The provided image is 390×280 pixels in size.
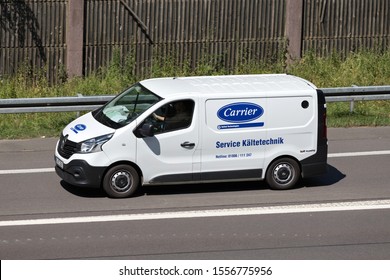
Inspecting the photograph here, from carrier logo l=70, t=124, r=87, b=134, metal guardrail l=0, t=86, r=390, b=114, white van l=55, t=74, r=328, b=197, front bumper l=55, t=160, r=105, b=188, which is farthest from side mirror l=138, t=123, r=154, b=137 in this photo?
metal guardrail l=0, t=86, r=390, b=114

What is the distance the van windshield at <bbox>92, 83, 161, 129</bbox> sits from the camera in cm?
1368

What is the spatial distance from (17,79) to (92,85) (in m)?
1.70

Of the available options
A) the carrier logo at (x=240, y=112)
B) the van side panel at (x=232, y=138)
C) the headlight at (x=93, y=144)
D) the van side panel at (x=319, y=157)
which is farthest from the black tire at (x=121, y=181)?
the van side panel at (x=319, y=157)

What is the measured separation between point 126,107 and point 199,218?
237cm

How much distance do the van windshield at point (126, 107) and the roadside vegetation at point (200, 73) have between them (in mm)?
3063

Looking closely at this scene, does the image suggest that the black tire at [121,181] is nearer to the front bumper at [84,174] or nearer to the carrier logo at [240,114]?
the front bumper at [84,174]

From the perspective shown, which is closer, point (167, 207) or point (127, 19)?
point (167, 207)

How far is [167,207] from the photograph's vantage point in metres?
13.2

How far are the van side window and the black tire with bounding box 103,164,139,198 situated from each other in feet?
2.39

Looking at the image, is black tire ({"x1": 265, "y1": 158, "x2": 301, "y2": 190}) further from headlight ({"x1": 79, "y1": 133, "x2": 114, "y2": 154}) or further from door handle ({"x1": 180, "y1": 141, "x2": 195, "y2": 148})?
headlight ({"x1": 79, "y1": 133, "x2": 114, "y2": 154})

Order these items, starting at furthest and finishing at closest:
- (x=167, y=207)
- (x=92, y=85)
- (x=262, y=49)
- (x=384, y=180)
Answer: (x=262, y=49) → (x=92, y=85) → (x=384, y=180) → (x=167, y=207)

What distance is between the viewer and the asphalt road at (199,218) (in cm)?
1138

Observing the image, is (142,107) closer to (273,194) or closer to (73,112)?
(273,194)

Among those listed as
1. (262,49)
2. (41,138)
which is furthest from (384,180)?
(262,49)
